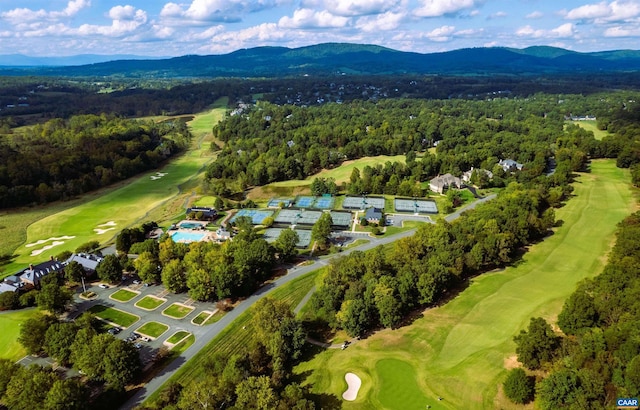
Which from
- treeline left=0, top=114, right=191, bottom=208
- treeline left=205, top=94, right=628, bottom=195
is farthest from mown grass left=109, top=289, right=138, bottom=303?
treeline left=0, top=114, right=191, bottom=208

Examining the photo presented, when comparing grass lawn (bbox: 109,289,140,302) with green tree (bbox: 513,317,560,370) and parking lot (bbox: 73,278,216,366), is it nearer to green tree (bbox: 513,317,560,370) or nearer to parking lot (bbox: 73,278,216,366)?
parking lot (bbox: 73,278,216,366)

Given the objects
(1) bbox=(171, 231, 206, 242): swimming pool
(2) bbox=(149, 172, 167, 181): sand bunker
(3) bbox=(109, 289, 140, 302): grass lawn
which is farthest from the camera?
(2) bbox=(149, 172, 167, 181): sand bunker

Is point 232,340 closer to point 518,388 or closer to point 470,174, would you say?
point 518,388

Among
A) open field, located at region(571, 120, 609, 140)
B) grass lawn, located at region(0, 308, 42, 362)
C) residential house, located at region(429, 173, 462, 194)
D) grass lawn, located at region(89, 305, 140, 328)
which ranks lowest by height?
grass lawn, located at region(0, 308, 42, 362)

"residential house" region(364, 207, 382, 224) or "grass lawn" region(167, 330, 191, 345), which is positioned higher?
"residential house" region(364, 207, 382, 224)

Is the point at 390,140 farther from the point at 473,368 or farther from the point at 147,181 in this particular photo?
the point at 473,368

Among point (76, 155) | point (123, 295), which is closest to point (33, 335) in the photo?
point (123, 295)

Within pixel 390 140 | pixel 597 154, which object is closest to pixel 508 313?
pixel 390 140

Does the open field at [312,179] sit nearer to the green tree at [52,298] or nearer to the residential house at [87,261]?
the residential house at [87,261]
